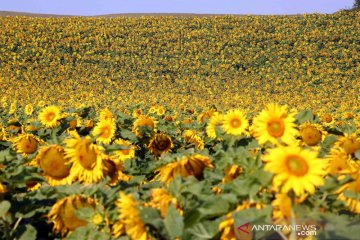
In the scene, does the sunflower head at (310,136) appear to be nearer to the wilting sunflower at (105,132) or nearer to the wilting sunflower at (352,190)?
the wilting sunflower at (352,190)

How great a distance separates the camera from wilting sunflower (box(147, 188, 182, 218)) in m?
2.38

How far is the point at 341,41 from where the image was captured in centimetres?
3011

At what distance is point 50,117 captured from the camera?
5.64m

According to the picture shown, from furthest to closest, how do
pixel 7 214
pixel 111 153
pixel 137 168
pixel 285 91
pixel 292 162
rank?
pixel 285 91
pixel 137 168
pixel 111 153
pixel 7 214
pixel 292 162

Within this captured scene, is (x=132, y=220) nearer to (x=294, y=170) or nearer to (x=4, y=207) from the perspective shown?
(x=294, y=170)

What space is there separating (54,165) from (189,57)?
87.8 feet

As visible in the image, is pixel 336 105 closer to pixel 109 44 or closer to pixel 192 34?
pixel 192 34

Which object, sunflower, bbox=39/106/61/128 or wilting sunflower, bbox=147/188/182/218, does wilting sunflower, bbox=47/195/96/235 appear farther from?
sunflower, bbox=39/106/61/128

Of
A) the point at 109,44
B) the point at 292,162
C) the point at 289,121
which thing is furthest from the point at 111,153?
the point at 109,44

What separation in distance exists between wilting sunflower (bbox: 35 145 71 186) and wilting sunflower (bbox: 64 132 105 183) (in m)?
0.16

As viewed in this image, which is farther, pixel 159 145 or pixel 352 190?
pixel 159 145

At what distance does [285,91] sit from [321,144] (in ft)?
75.1

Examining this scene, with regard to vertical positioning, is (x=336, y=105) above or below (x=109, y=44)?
below

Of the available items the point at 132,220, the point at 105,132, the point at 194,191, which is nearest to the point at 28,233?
the point at 132,220
